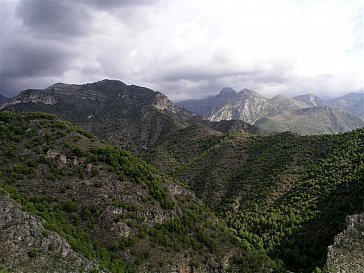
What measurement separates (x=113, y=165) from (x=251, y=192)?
2460 inches

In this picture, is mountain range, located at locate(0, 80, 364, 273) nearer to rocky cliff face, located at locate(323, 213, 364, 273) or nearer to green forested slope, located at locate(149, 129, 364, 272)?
rocky cliff face, located at locate(323, 213, 364, 273)

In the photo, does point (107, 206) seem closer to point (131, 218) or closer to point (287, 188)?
point (131, 218)

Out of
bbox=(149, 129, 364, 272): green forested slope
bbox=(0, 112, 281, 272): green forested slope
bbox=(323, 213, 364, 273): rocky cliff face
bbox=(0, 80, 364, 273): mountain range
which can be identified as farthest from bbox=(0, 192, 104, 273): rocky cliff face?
bbox=(149, 129, 364, 272): green forested slope

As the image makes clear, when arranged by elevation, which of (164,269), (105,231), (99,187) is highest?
(99,187)

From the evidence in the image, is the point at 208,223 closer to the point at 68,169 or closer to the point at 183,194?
the point at 183,194

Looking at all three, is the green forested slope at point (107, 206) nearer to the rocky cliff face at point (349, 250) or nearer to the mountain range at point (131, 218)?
the mountain range at point (131, 218)

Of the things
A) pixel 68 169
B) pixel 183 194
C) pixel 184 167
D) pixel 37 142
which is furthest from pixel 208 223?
pixel 184 167

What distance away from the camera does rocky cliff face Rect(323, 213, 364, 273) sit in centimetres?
7006

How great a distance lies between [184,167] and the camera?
168m

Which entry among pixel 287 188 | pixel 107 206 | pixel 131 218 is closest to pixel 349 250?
pixel 131 218

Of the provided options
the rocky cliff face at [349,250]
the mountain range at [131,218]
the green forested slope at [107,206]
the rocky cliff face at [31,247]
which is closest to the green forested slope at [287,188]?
the mountain range at [131,218]

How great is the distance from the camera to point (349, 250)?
74.7 meters

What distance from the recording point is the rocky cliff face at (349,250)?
230ft

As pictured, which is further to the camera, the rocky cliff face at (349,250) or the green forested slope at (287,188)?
the green forested slope at (287,188)
